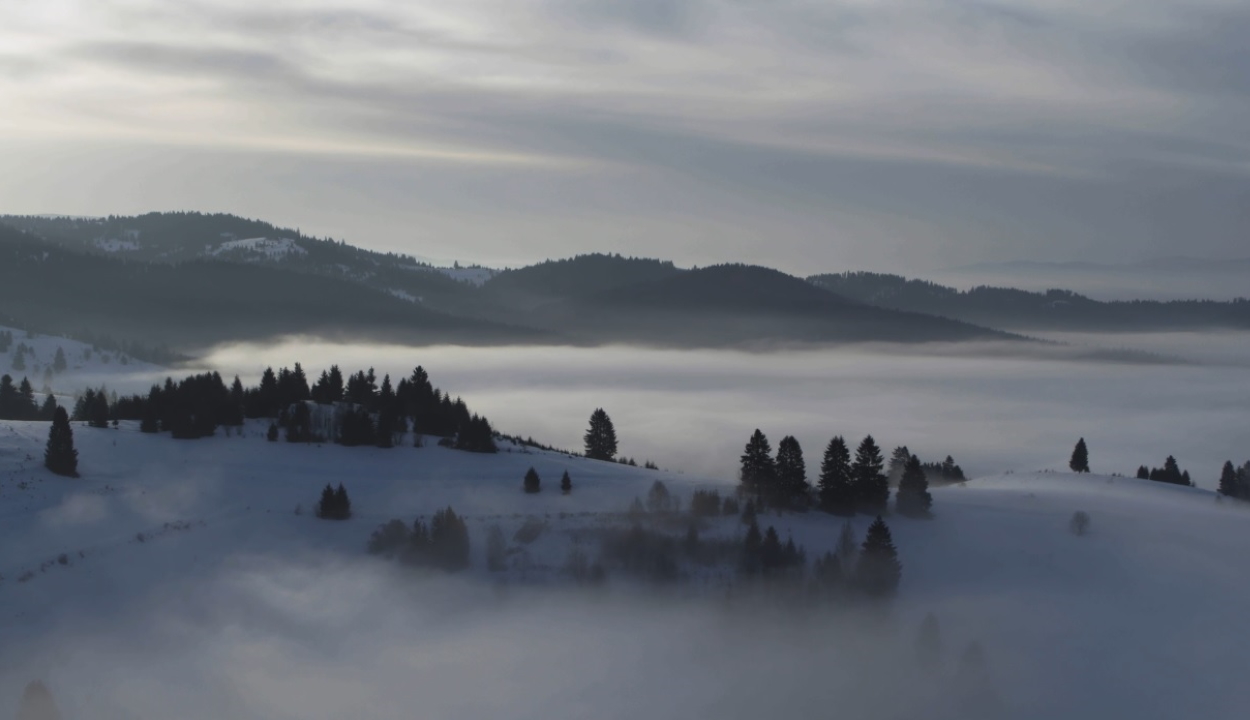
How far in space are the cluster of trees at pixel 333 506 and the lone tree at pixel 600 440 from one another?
179ft

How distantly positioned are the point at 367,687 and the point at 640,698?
18.6m

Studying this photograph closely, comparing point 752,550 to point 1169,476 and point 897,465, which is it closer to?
point 897,465

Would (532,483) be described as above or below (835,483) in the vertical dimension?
below

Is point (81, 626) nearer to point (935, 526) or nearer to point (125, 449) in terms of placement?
point (125, 449)

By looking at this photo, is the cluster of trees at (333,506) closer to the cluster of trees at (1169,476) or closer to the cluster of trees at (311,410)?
the cluster of trees at (311,410)

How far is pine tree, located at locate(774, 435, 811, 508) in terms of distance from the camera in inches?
4345

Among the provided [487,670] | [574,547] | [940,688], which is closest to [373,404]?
[574,547]

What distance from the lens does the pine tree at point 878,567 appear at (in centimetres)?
9606

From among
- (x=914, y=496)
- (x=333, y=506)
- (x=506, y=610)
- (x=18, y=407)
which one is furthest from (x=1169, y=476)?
(x=18, y=407)

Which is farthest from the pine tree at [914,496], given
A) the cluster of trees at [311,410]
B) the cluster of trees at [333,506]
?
the cluster of trees at [333,506]

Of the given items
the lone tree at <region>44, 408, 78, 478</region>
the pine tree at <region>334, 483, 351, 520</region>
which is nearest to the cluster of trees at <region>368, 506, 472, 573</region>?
the pine tree at <region>334, 483, 351, 520</region>

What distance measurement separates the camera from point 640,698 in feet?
253

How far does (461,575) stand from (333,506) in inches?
558

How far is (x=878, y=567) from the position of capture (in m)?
96.9
